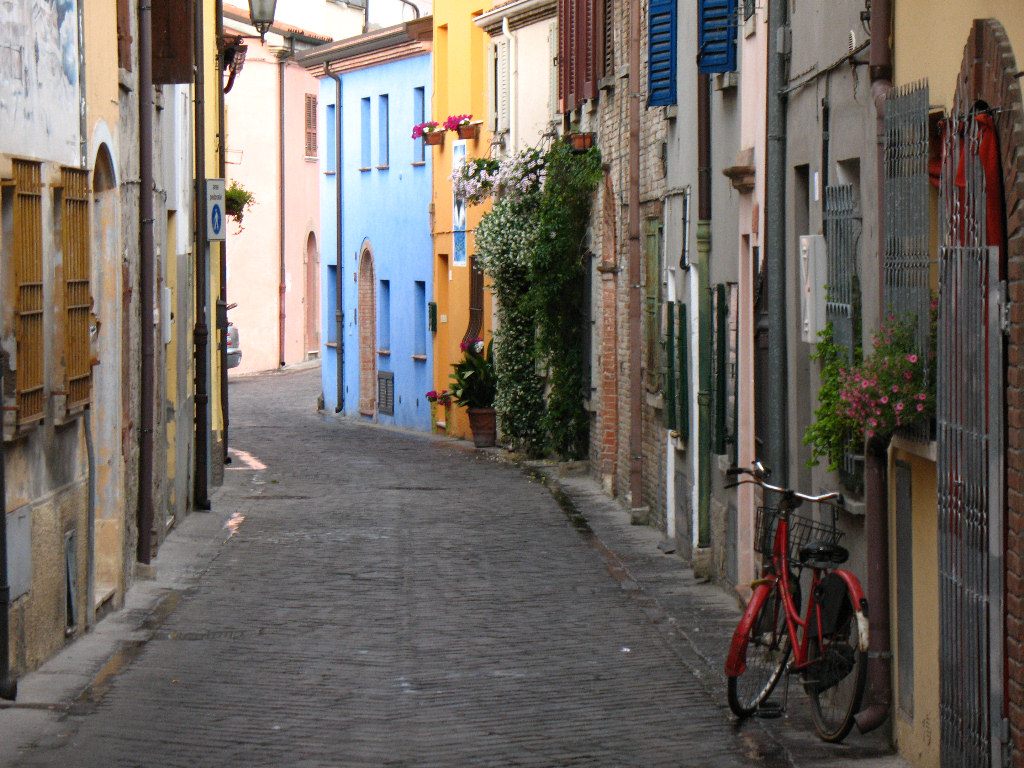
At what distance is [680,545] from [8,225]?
7327 mm

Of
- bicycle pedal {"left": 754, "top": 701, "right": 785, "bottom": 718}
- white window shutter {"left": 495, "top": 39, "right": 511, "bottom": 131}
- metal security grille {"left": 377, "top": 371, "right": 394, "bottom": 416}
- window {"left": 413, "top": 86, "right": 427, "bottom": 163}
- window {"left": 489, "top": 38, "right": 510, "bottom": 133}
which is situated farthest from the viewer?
metal security grille {"left": 377, "top": 371, "right": 394, "bottom": 416}

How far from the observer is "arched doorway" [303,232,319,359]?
146ft

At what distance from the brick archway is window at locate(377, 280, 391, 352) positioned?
2713cm

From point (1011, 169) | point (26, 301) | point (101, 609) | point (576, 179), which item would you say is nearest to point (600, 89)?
point (576, 179)

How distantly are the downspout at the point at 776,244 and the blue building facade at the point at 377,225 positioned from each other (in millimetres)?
20005

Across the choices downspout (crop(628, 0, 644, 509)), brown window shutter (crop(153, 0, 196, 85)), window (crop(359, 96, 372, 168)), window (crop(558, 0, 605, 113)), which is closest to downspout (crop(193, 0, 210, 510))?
brown window shutter (crop(153, 0, 196, 85))

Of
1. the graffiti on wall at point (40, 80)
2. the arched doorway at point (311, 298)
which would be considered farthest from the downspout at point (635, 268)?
the arched doorway at point (311, 298)

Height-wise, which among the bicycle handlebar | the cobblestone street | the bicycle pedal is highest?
the bicycle handlebar

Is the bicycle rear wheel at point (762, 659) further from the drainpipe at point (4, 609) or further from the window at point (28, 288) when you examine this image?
the window at point (28, 288)

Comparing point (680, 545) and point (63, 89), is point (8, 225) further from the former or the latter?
point (680, 545)

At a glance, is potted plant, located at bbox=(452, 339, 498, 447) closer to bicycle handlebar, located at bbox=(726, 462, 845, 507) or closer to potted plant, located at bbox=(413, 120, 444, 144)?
potted plant, located at bbox=(413, 120, 444, 144)

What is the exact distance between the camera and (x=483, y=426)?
25594mm

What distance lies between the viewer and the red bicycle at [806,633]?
23.3 feet

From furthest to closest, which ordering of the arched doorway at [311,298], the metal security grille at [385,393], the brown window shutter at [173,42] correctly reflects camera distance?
the arched doorway at [311,298] → the metal security grille at [385,393] → the brown window shutter at [173,42]
